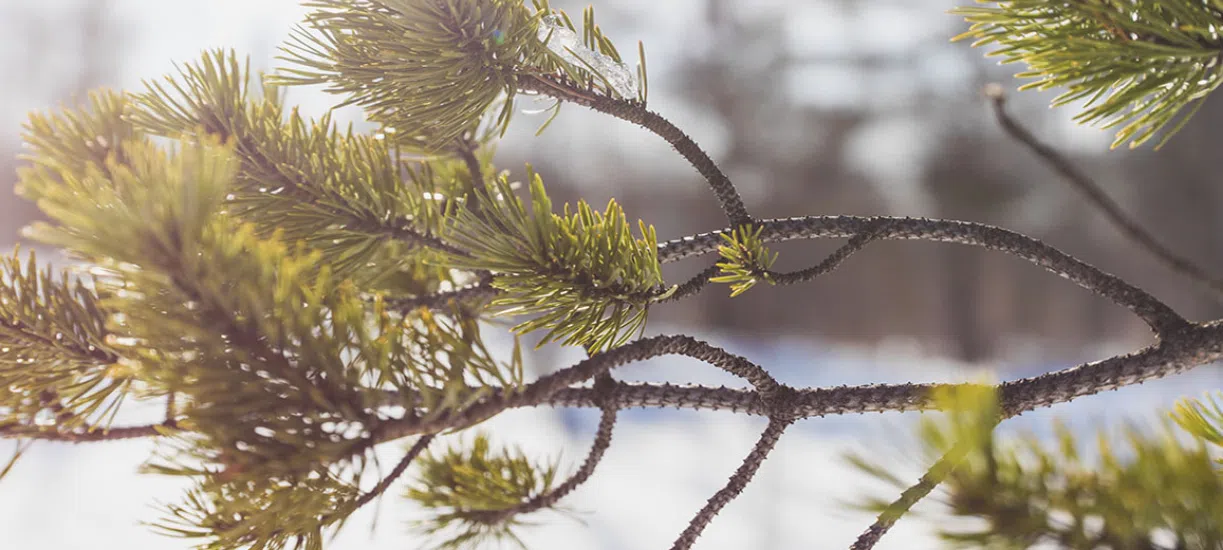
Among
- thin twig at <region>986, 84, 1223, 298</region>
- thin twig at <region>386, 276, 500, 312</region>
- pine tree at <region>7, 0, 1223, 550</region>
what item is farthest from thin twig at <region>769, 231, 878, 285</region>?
thin twig at <region>986, 84, 1223, 298</region>

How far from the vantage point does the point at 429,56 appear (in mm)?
238

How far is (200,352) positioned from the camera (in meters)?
0.15

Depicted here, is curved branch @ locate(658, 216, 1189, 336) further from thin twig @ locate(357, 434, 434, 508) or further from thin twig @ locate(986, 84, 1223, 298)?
thin twig @ locate(986, 84, 1223, 298)

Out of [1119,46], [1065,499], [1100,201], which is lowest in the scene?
[1065,499]

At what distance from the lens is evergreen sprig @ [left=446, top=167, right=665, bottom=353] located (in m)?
0.21

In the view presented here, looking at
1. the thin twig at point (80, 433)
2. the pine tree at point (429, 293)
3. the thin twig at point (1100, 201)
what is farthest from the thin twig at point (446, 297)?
the thin twig at point (1100, 201)

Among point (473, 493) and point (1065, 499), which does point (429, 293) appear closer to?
point (473, 493)

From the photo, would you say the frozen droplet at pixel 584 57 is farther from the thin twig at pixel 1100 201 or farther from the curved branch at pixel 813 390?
the thin twig at pixel 1100 201

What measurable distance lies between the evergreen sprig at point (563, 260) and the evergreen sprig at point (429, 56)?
4 cm

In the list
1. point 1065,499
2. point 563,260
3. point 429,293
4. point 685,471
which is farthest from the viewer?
point 685,471

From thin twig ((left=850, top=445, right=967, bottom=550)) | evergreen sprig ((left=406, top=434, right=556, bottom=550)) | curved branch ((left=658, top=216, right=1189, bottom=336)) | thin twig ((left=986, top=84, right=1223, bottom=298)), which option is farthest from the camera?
thin twig ((left=986, top=84, right=1223, bottom=298))

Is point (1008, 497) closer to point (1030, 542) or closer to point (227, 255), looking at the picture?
point (1030, 542)

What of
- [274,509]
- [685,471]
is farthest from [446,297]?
[685,471]

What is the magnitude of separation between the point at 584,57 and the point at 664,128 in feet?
0.11
